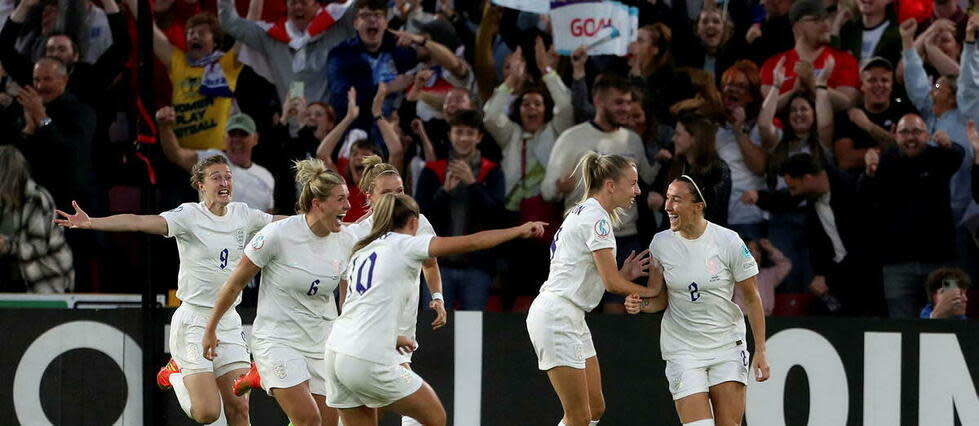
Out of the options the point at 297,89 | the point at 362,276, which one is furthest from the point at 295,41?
the point at 362,276

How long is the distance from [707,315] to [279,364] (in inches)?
102

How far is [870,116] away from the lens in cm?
1045

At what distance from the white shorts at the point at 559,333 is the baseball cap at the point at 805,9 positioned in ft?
12.7

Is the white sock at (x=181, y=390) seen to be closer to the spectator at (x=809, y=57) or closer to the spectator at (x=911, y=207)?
the spectator at (x=809, y=57)

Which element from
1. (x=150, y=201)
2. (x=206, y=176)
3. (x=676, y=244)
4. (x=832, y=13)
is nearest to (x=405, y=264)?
(x=676, y=244)

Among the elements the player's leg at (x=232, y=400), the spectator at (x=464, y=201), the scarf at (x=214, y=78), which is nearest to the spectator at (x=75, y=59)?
the scarf at (x=214, y=78)

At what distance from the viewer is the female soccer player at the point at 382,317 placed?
271 inches

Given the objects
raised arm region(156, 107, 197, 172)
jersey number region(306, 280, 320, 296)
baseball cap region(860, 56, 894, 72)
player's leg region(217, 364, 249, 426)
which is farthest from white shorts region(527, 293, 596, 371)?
raised arm region(156, 107, 197, 172)

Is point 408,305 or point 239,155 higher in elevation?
point 239,155

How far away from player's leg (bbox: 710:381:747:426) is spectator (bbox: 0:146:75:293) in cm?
566

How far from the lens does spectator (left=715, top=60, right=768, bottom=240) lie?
10.5 meters

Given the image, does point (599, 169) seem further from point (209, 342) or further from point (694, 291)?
point (209, 342)

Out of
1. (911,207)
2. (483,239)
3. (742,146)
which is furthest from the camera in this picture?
(742,146)

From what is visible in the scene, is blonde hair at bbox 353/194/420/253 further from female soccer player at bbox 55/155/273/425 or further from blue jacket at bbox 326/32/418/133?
blue jacket at bbox 326/32/418/133
